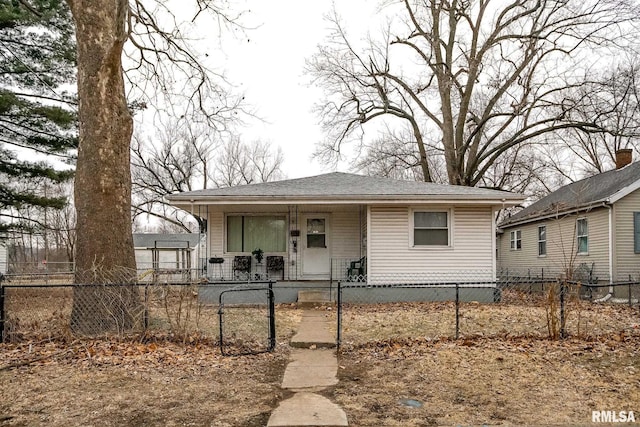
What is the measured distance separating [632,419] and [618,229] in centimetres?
1178

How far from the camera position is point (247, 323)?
9.25m

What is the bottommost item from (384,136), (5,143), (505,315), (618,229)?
(505,315)

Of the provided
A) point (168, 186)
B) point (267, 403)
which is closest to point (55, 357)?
point (267, 403)

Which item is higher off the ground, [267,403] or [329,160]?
[329,160]

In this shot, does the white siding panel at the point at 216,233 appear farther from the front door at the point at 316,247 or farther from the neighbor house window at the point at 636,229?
the neighbor house window at the point at 636,229

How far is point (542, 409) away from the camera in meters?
4.48

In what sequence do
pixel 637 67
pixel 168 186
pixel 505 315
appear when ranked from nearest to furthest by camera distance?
1. pixel 505 315
2. pixel 637 67
3. pixel 168 186

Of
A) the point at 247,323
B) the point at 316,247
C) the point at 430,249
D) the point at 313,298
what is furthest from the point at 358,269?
the point at 247,323

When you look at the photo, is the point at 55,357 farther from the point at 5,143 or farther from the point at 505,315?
the point at 5,143

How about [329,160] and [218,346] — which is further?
[329,160]

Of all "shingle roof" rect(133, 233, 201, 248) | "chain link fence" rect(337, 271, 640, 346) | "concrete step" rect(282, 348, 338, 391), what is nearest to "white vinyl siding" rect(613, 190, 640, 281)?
"chain link fence" rect(337, 271, 640, 346)

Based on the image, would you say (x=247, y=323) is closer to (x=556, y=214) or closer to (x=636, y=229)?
(x=556, y=214)

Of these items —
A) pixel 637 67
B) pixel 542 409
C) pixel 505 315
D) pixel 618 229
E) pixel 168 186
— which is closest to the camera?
pixel 542 409
